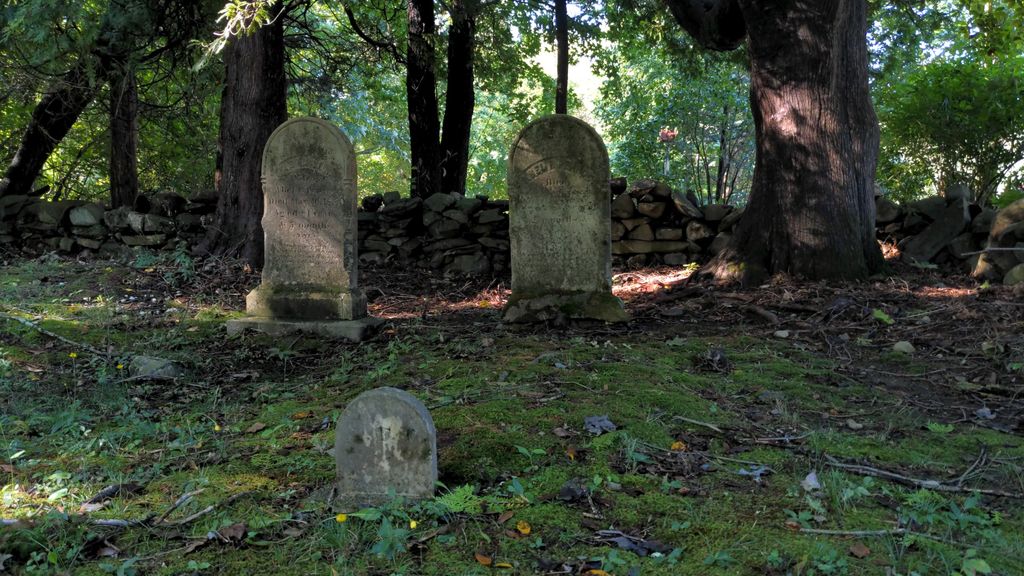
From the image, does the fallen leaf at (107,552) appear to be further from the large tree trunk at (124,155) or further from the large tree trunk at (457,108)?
the large tree trunk at (124,155)

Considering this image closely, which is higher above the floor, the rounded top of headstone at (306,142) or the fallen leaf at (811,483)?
the rounded top of headstone at (306,142)

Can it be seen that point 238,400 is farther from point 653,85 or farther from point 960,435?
point 653,85

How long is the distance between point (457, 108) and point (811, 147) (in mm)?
6182

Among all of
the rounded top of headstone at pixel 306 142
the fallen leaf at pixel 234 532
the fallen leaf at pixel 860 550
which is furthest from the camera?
the rounded top of headstone at pixel 306 142

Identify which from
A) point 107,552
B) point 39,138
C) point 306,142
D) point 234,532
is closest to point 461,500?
point 234,532

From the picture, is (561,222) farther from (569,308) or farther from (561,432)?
(561,432)

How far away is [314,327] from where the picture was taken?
6.72 metres

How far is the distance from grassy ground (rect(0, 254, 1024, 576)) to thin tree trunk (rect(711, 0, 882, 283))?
89cm

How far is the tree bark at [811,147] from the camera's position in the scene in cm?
744

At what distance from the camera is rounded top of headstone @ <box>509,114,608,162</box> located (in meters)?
6.44

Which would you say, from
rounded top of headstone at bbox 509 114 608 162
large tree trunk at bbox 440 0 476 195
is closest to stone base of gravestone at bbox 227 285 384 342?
rounded top of headstone at bbox 509 114 608 162

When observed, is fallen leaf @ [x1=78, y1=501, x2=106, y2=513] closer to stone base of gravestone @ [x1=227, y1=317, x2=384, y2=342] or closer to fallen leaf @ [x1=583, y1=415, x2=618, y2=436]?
fallen leaf @ [x1=583, y1=415, x2=618, y2=436]

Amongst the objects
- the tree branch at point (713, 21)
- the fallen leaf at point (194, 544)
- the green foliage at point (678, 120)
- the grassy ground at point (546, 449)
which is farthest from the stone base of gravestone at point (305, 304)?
the green foliage at point (678, 120)

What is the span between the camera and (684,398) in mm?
4305
